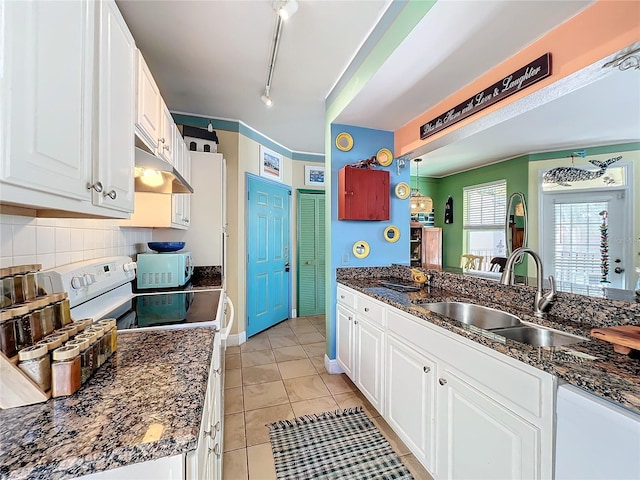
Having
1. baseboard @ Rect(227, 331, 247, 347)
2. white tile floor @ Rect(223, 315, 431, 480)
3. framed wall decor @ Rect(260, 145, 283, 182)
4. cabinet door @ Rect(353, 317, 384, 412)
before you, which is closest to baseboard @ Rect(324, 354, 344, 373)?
white tile floor @ Rect(223, 315, 431, 480)

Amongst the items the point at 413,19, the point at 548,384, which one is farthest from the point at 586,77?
the point at 548,384

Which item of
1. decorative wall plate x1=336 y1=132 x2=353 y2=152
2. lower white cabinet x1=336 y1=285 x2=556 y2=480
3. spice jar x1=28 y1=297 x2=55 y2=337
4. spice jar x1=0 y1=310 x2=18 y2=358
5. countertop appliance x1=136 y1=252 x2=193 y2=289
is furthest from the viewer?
decorative wall plate x1=336 y1=132 x2=353 y2=152

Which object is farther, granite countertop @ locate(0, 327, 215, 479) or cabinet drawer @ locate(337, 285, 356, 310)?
cabinet drawer @ locate(337, 285, 356, 310)

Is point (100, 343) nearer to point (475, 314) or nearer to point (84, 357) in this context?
point (84, 357)

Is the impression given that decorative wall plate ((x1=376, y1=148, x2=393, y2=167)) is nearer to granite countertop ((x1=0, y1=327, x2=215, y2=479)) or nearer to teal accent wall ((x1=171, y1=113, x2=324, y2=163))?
teal accent wall ((x1=171, y1=113, x2=324, y2=163))

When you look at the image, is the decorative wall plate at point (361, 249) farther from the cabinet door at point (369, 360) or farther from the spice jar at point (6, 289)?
the spice jar at point (6, 289)

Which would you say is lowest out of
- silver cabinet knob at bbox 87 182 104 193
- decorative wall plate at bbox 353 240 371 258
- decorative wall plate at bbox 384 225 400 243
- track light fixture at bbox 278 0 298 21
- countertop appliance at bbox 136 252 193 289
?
countertop appliance at bbox 136 252 193 289

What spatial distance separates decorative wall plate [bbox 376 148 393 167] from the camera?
2.69 meters

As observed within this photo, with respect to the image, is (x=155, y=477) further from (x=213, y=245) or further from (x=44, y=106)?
(x=213, y=245)

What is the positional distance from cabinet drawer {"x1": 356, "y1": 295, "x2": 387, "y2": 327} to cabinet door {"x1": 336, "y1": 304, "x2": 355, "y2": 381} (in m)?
0.17

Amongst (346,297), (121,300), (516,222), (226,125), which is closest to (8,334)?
(121,300)

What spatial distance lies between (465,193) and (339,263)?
12.5 feet

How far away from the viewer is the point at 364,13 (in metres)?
1.64

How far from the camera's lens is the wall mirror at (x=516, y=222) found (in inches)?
158
